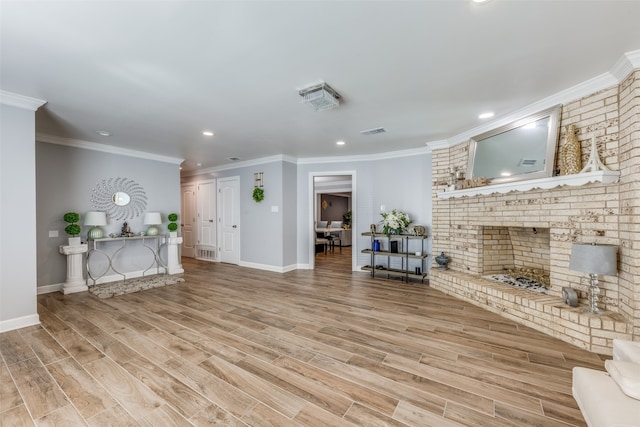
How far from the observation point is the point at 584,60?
7.59 feet

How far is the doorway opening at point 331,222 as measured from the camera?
615 centimetres

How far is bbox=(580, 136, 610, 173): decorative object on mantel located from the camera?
2.56 metres

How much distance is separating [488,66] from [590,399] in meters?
2.38

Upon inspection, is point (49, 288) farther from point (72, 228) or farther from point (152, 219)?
point (152, 219)

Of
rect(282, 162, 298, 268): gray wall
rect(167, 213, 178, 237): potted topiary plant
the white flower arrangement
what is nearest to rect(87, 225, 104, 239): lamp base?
rect(167, 213, 178, 237): potted topiary plant

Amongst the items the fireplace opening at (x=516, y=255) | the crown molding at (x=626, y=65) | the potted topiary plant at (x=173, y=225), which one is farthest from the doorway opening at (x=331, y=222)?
the crown molding at (x=626, y=65)

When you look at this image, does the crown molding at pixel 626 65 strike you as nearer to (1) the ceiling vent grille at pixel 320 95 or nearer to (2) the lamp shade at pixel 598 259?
(2) the lamp shade at pixel 598 259

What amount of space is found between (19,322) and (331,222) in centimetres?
849

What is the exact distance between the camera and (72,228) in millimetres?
4293

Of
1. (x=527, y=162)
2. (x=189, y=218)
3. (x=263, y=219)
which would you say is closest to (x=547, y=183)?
(x=527, y=162)

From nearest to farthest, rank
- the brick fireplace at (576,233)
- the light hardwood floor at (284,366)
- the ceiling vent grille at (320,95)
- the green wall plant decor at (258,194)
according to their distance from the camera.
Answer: the light hardwood floor at (284,366) → the brick fireplace at (576,233) → the ceiling vent grille at (320,95) → the green wall plant decor at (258,194)

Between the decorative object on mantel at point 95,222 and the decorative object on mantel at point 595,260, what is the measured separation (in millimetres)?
6302

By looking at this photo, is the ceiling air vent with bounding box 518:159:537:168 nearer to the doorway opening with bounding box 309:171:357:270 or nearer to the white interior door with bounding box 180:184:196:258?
the doorway opening with bounding box 309:171:357:270

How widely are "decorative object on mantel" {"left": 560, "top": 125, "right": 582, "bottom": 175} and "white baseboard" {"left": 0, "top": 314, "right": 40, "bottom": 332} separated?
583 cm
